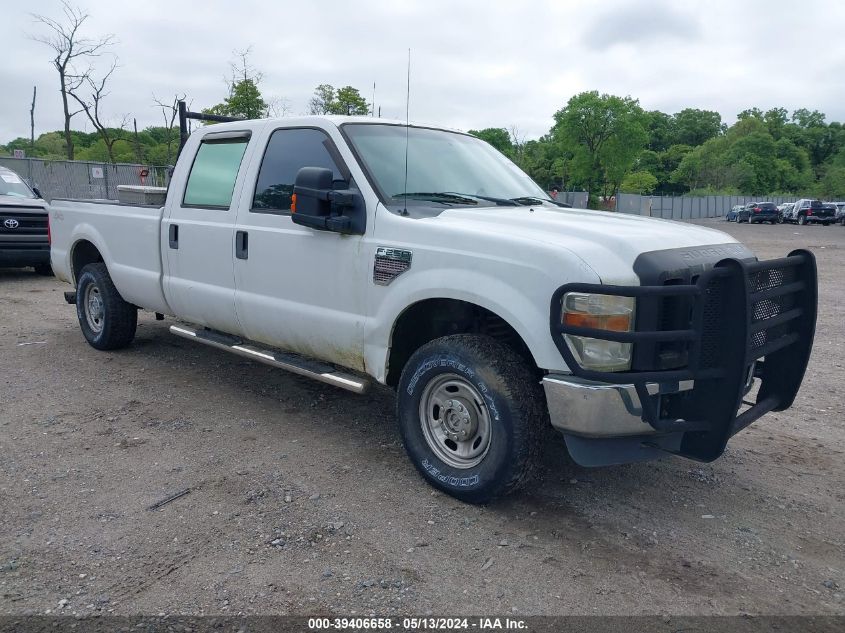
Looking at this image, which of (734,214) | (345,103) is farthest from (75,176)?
(734,214)

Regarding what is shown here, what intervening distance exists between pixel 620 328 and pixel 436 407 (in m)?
1.18

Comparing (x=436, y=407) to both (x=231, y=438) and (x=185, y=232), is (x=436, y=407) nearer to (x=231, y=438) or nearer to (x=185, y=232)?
(x=231, y=438)

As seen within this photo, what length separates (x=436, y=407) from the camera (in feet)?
12.9

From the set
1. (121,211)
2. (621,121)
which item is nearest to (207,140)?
(121,211)

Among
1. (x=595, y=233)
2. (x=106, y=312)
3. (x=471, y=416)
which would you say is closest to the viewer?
(x=595, y=233)

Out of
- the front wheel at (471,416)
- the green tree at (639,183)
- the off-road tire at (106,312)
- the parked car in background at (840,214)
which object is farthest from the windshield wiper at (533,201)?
the green tree at (639,183)

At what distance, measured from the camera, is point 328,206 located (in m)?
4.15

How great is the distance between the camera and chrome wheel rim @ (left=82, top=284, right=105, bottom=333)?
676 centimetres

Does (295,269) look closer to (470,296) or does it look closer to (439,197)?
(439,197)

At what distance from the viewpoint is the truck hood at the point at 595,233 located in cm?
325

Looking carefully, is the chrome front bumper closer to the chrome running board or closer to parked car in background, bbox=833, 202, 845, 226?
the chrome running board

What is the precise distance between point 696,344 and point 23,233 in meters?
11.2

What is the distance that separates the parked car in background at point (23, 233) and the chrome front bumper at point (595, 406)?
1060cm

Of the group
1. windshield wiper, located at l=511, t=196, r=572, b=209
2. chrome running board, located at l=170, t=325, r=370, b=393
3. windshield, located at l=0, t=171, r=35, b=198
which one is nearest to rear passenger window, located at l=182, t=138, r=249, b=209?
chrome running board, located at l=170, t=325, r=370, b=393
